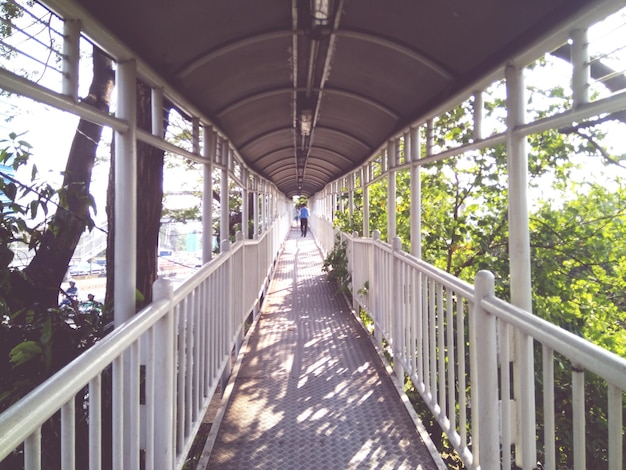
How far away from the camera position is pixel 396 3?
→ 221cm

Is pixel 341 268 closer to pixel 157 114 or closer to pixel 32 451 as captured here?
pixel 157 114

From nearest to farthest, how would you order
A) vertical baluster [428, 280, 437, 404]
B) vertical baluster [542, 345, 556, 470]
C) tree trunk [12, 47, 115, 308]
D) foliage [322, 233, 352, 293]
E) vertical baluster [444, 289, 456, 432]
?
vertical baluster [542, 345, 556, 470] < vertical baluster [444, 289, 456, 432] < tree trunk [12, 47, 115, 308] < vertical baluster [428, 280, 437, 404] < foliage [322, 233, 352, 293]

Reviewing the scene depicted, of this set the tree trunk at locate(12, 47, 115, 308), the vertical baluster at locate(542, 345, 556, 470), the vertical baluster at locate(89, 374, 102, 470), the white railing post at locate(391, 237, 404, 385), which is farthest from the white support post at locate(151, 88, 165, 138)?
the vertical baluster at locate(542, 345, 556, 470)

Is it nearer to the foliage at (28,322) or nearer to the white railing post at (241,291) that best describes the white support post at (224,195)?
the white railing post at (241,291)

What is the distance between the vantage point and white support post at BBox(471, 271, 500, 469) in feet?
6.05

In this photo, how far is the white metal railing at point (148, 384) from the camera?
0.91 meters

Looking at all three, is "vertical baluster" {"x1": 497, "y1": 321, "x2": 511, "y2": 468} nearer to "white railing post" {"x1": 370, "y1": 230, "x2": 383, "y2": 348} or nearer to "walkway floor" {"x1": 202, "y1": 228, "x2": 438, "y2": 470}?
"walkway floor" {"x1": 202, "y1": 228, "x2": 438, "y2": 470}

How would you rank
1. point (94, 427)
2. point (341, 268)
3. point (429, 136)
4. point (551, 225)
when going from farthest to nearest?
point (341, 268) → point (551, 225) → point (429, 136) → point (94, 427)

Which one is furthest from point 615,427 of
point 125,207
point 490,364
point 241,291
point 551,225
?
point 551,225

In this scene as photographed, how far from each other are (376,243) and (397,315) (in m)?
1.01

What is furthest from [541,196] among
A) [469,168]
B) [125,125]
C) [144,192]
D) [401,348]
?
[125,125]

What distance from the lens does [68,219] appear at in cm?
246

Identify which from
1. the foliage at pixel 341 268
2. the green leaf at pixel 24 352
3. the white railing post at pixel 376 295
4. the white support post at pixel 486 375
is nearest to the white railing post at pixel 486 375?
the white support post at pixel 486 375

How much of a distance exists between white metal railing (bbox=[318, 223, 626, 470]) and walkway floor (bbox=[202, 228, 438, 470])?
30 centimetres
